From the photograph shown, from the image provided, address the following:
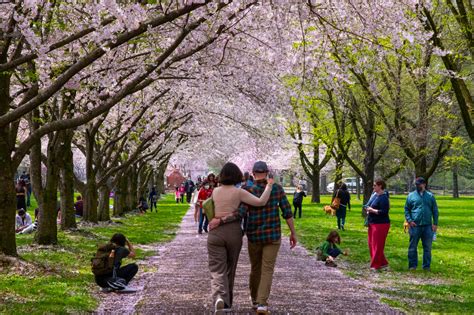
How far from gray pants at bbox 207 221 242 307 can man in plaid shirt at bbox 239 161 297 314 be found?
23 cm

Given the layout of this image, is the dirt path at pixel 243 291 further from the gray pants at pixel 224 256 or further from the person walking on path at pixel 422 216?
the person walking on path at pixel 422 216

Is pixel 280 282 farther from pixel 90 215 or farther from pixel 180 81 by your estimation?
pixel 90 215

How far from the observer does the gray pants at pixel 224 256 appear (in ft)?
26.0

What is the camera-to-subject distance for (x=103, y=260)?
988cm

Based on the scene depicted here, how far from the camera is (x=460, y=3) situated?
14641 mm

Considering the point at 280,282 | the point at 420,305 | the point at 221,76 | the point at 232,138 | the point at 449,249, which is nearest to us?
the point at 420,305

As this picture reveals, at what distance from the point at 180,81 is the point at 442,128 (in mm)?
12280

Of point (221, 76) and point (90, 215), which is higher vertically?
point (221, 76)

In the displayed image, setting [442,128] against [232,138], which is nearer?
[442,128]

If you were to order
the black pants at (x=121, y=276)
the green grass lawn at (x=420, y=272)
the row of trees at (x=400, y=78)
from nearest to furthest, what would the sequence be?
the green grass lawn at (x=420, y=272)
the black pants at (x=121, y=276)
the row of trees at (x=400, y=78)

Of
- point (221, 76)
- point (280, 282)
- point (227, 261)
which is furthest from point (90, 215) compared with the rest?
point (227, 261)

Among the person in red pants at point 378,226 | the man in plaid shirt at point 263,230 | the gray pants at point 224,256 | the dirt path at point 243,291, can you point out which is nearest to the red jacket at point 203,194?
the dirt path at point 243,291

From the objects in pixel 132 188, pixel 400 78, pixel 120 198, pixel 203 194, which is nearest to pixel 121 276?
pixel 203 194

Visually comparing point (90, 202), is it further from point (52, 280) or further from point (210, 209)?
point (210, 209)
